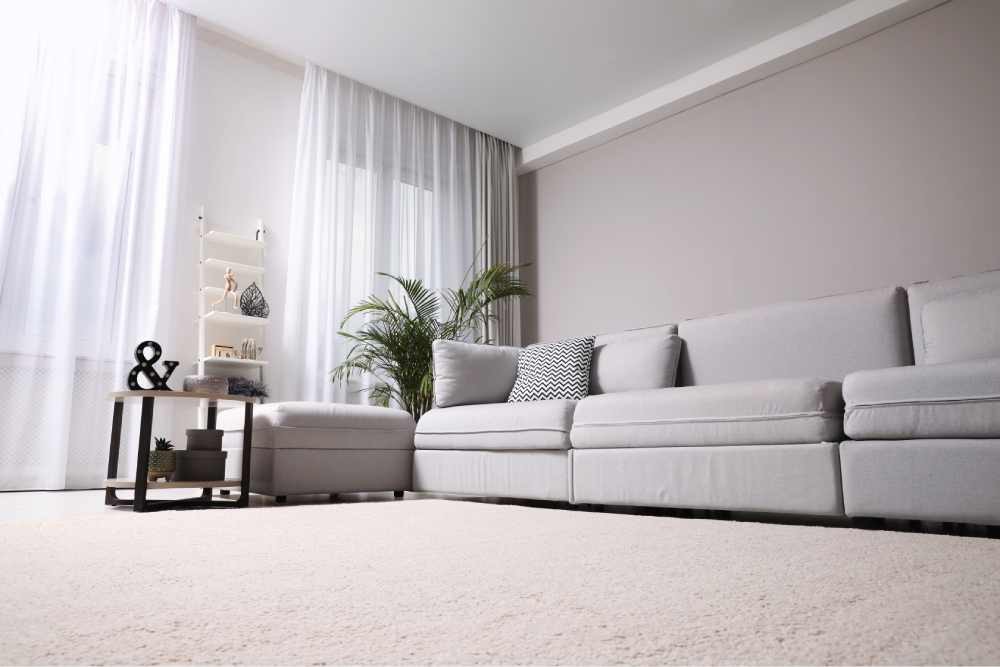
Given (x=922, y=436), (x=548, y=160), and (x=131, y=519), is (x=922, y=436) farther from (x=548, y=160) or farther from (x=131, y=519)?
(x=548, y=160)

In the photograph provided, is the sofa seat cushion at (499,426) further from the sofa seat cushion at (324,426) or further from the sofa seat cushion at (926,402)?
the sofa seat cushion at (926,402)

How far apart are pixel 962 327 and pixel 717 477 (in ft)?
3.10

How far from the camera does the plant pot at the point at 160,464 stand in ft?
9.28

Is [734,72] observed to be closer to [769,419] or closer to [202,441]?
[769,419]

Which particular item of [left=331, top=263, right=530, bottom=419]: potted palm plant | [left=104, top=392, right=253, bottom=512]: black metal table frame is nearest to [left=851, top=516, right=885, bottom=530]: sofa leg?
[left=104, top=392, right=253, bottom=512]: black metal table frame

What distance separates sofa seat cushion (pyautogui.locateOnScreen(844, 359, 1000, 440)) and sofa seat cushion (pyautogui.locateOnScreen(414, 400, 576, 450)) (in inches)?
43.5

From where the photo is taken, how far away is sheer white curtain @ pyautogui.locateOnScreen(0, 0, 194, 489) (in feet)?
12.4

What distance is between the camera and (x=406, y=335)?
468 cm

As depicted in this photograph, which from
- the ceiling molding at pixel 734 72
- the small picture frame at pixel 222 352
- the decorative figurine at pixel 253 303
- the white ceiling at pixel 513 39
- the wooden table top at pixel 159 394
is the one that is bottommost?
the wooden table top at pixel 159 394

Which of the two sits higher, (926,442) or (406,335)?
(406,335)

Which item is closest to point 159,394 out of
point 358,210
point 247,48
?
point 358,210

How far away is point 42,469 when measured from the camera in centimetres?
378

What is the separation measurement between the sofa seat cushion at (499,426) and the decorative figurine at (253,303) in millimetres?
1780

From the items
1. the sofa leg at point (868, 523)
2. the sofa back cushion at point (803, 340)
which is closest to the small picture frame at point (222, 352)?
the sofa back cushion at point (803, 340)
